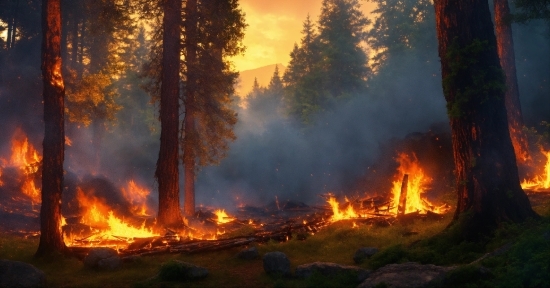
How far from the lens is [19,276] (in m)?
7.36

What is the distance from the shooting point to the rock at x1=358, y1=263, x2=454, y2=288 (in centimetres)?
611

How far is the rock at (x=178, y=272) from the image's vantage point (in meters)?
7.60

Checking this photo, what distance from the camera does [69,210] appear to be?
2342cm

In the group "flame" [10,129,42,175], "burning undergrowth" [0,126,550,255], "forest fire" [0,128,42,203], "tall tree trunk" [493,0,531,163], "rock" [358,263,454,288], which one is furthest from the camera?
"flame" [10,129,42,175]

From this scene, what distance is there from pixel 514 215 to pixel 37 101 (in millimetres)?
29777

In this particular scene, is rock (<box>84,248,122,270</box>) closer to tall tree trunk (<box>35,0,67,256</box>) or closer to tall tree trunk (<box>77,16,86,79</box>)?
tall tree trunk (<box>35,0,67,256</box>)

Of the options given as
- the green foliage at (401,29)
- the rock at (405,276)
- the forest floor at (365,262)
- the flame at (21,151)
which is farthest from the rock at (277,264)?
the green foliage at (401,29)

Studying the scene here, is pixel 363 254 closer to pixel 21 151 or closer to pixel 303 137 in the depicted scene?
pixel 21 151

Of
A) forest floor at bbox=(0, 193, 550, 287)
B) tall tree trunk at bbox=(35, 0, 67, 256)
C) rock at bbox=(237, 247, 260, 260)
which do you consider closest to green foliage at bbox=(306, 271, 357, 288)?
forest floor at bbox=(0, 193, 550, 287)

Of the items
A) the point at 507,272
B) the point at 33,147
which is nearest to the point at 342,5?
the point at 33,147

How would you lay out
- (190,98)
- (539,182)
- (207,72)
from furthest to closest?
(207,72), (190,98), (539,182)

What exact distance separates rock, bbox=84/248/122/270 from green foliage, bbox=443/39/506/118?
26.9 ft

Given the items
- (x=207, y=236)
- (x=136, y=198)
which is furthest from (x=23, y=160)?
(x=207, y=236)

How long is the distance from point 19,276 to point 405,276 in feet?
21.9
